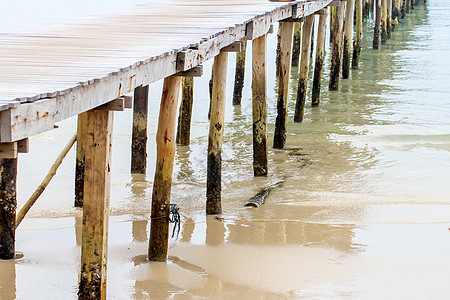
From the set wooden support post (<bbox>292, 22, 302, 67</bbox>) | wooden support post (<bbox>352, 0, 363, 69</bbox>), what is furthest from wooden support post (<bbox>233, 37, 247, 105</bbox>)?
wooden support post (<bbox>352, 0, 363, 69</bbox>)

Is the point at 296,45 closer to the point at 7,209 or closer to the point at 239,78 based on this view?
the point at 239,78

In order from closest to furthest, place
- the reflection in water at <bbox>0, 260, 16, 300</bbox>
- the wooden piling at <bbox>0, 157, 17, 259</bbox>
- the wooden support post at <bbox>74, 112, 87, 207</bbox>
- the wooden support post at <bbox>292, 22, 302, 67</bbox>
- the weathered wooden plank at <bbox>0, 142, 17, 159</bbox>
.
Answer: the weathered wooden plank at <bbox>0, 142, 17, 159</bbox>, the reflection in water at <bbox>0, 260, 16, 300</bbox>, the wooden piling at <bbox>0, 157, 17, 259</bbox>, the wooden support post at <bbox>74, 112, 87, 207</bbox>, the wooden support post at <bbox>292, 22, 302, 67</bbox>

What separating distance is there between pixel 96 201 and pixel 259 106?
361cm

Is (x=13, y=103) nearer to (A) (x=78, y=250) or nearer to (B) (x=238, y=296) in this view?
(B) (x=238, y=296)

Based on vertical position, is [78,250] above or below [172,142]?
below

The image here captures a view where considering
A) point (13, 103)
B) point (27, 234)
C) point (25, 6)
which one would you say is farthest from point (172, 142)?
point (25, 6)

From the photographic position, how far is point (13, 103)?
8.97 ft

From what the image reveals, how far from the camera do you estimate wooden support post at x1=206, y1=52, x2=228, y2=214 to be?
19.2 ft

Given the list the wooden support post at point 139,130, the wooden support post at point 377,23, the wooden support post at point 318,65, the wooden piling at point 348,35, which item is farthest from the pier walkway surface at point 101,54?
the wooden support post at point 377,23

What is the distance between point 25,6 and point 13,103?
2464cm

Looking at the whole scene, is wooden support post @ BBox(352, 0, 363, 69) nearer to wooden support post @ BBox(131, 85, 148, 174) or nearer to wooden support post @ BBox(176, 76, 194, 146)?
Answer: wooden support post @ BBox(176, 76, 194, 146)

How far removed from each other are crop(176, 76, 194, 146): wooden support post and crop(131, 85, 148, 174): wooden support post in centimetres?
122

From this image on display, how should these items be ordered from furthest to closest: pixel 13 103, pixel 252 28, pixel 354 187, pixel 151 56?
pixel 354 187, pixel 252 28, pixel 151 56, pixel 13 103

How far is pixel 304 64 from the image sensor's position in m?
9.43
